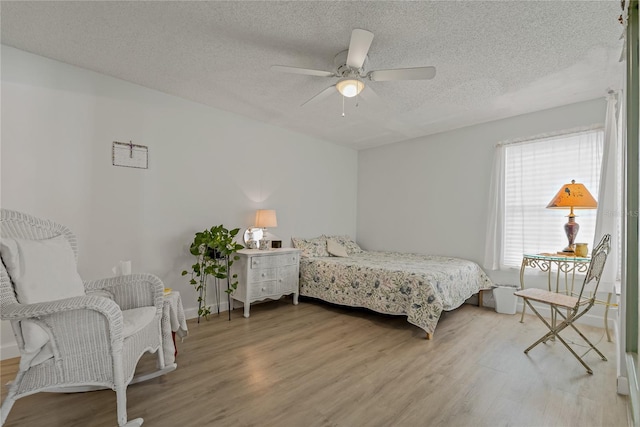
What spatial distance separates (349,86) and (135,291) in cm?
222

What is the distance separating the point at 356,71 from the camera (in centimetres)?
237

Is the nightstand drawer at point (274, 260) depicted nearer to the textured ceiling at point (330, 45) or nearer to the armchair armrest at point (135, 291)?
the armchair armrest at point (135, 291)

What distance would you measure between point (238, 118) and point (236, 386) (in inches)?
120

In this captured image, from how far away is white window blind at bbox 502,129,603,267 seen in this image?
3.35 meters

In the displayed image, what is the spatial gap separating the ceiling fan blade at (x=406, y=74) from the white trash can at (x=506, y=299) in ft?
9.15

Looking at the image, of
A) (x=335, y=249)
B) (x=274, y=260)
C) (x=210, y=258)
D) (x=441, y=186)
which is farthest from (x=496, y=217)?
(x=210, y=258)

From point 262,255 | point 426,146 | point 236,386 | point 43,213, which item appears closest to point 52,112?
point 43,213

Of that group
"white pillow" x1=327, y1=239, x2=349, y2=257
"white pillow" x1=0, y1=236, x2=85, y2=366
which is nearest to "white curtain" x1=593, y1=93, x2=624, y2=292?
"white pillow" x1=327, y1=239, x2=349, y2=257

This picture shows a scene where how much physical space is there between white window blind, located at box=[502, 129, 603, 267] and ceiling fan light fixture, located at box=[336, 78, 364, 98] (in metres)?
2.54

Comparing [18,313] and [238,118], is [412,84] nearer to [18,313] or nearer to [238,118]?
[238,118]

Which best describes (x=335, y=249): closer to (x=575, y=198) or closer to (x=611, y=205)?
(x=575, y=198)

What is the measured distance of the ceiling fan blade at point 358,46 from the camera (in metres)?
1.90

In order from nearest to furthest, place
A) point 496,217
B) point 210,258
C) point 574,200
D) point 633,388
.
→ point 633,388 → point 574,200 → point 210,258 → point 496,217

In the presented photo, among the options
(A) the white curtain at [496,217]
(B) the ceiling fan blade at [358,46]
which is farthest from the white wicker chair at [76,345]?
(A) the white curtain at [496,217]
